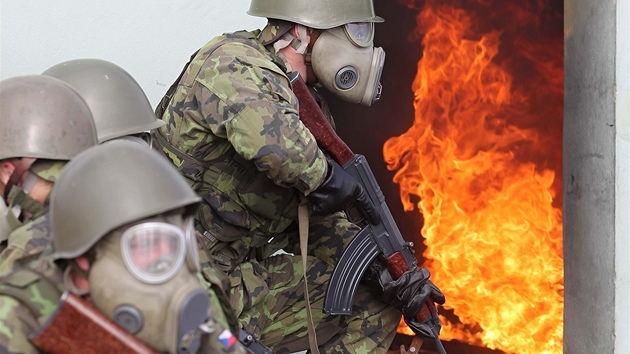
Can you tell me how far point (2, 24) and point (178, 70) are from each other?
83 centimetres

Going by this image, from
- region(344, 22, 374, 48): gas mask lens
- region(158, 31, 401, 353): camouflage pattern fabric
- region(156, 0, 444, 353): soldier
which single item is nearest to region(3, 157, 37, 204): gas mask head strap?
region(158, 31, 401, 353): camouflage pattern fabric

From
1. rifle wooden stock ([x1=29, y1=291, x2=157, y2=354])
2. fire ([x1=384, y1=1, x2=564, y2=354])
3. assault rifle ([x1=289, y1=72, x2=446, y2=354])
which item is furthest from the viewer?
fire ([x1=384, y1=1, x2=564, y2=354])

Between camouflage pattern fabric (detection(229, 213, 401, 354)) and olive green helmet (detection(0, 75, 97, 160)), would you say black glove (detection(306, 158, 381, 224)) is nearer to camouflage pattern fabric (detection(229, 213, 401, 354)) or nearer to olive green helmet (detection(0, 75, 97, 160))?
camouflage pattern fabric (detection(229, 213, 401, 354))

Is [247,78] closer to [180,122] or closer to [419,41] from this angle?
[180,122]

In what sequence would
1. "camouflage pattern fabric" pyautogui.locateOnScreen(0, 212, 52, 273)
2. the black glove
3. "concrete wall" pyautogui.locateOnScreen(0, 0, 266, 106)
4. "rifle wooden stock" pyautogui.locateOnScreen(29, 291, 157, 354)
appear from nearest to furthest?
1. "rifle wooden stock" pyautogui.locateOnScreen(29, 291, 157, 354)
2. "camouflage pattern fabric" pyautogui.locateOnScreen(0, 212, 52, 273)
3. the black glove
4. "concrete wall" pyautogui.locateOnScreen(0, 0, 266, 106)

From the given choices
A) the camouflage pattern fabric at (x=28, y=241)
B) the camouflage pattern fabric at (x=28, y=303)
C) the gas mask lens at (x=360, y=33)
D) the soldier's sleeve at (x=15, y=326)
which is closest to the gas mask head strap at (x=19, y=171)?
the camouflage pattern fabric at (x=28, y=241)

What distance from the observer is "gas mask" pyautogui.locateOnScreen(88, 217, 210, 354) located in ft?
6.77

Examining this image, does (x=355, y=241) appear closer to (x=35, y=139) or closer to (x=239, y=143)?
(x=239, y=143)

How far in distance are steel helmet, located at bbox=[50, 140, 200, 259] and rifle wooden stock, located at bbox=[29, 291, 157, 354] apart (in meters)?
0.13

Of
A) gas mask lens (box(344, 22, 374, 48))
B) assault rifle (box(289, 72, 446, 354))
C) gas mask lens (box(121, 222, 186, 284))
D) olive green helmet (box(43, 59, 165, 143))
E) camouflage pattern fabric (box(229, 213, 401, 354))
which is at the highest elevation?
gas mask lens (box(344, 22, 374, 48))

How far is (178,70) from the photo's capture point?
4.36 metres

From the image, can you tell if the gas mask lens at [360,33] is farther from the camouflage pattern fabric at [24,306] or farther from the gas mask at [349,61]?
the camouflage pattern fabric at [24,306]

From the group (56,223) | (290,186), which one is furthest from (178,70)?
(56,223)

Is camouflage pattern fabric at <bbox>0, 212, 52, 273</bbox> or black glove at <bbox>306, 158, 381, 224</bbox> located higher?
camouflage pattern fabric at <bbox>0, 212, 52, 273</bbox>
